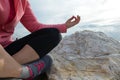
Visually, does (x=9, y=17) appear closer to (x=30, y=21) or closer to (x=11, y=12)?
(x=11, y=12)

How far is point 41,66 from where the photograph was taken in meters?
4.63

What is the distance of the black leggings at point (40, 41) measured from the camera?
4.58 meters

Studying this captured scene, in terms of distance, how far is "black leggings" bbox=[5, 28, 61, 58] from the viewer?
15.0 ft

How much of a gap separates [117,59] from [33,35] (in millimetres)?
1261

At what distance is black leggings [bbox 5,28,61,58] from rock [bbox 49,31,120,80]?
1.31 feet

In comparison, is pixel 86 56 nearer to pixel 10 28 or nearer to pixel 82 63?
pixel 82 63

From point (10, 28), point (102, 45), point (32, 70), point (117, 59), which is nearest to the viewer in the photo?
point (32, 70)

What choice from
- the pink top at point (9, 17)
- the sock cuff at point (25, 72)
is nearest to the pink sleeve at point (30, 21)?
the pink top at point (9, 17)

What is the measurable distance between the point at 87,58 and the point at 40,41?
0.87 metres

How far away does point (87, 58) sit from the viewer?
516 cm

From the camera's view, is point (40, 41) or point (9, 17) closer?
point (40, 41)

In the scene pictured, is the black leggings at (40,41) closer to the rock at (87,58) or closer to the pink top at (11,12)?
the pink top at (11,12)

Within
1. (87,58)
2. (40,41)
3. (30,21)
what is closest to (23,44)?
(40,41)

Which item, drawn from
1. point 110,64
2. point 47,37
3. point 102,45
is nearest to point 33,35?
point 47,37
